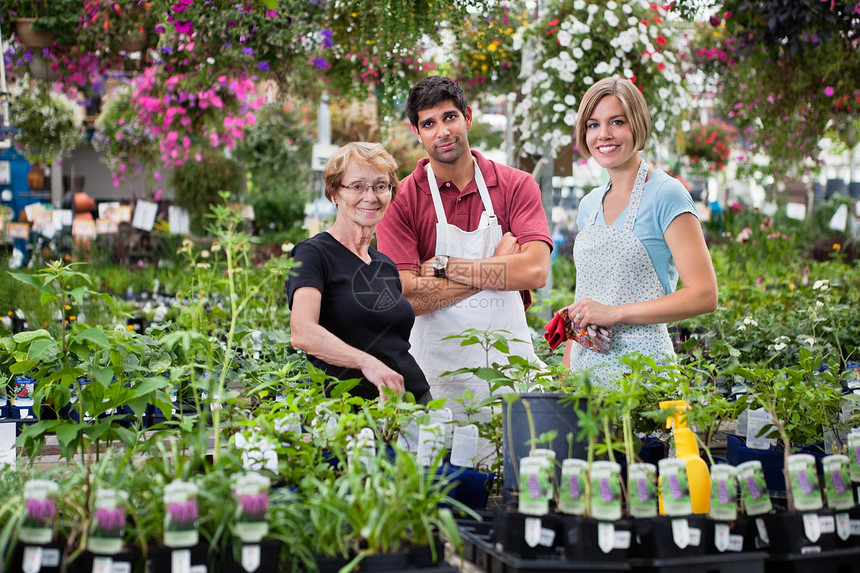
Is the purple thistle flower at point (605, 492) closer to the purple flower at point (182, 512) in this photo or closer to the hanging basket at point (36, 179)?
the purple flower at point (182, 512)

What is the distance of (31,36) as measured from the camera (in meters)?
4.53

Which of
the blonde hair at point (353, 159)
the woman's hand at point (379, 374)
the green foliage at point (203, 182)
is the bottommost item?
the woman's hand at point (379, 374)

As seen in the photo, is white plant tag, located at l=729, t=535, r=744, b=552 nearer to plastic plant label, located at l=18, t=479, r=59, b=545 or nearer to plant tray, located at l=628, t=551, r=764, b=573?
plant tray, located at l=628, t=551, r=764, b=573

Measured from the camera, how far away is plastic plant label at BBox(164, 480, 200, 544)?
3.83 feet

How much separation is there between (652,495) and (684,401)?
27 cm

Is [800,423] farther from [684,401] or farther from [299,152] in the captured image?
[299,152]

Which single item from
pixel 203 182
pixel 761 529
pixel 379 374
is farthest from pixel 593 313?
pixel 203 182

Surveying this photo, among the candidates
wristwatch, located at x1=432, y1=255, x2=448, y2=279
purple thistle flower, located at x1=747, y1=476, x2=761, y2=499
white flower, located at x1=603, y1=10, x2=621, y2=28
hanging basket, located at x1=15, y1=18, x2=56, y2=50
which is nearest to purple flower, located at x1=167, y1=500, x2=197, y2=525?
purple thistle flower, located at x1=747, y1=476, x2=761, y2=499

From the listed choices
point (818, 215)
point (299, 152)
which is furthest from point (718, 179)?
point (299, 152)

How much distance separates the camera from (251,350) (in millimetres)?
2910

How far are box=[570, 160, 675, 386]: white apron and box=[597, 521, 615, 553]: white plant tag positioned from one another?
0.66 m

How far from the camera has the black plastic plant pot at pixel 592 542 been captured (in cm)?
128

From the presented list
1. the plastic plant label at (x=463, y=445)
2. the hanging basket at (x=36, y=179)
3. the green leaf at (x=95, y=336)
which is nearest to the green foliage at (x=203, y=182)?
the hanging basket at (x=36, y=179)

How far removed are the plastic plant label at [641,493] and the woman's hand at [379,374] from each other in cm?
58
